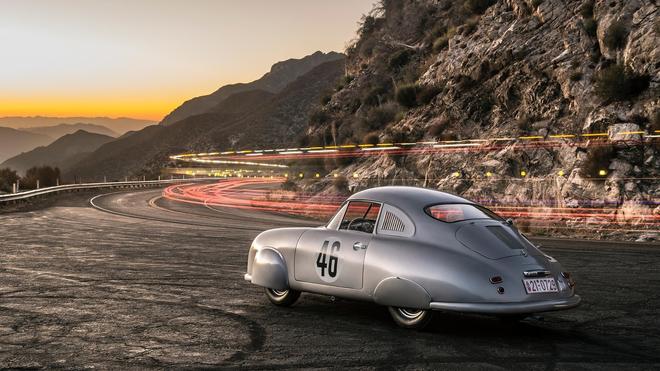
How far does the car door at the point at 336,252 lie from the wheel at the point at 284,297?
0.42 meters

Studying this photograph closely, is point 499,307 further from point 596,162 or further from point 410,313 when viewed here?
point 596,162

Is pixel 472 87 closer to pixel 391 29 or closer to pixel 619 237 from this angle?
pixel 619 237

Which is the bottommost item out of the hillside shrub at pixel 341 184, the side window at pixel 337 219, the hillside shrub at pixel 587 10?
the hillside shrub at pixel 341 184

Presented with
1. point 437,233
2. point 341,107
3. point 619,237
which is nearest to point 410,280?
point 437,233

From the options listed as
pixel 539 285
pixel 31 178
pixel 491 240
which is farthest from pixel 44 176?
pixel 539 285

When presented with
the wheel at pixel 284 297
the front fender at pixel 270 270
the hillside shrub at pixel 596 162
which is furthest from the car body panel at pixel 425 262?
the hillside shrub at pixel 596 162

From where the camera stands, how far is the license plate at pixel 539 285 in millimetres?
7074

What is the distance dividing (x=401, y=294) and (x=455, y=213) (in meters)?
1.16

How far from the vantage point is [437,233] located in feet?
24.6

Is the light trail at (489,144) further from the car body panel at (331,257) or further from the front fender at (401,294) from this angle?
the front fender at (401,294)

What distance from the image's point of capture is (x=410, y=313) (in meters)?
7.60

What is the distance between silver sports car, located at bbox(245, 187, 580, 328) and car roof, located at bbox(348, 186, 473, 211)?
1 cm

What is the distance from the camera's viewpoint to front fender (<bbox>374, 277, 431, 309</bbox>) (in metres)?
7.25

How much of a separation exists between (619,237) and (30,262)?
56.6 ft
